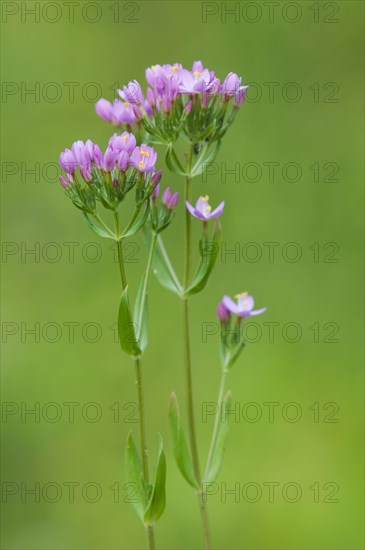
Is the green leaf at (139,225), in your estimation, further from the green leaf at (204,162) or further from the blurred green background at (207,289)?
the blurred green background at (207,289)

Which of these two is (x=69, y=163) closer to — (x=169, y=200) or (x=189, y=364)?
(x=169, y=200)

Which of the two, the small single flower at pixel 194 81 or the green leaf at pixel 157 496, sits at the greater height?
the small single flower at pixel 194 81

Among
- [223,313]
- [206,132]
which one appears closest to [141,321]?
[223,313]

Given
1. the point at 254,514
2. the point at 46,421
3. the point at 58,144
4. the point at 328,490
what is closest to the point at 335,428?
the point at 328,490

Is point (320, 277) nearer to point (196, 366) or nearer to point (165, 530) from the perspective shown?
point (196, 366)

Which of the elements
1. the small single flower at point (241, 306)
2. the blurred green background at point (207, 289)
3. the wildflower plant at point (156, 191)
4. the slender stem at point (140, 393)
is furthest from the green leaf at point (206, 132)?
the blurred green background at point (207, 289)

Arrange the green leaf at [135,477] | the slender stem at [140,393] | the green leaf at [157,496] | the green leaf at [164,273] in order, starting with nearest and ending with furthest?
the slender stem at [140,393] < the green leaf at [157,496] < the green leaf at [135,477] < the green leaf at [164,273]

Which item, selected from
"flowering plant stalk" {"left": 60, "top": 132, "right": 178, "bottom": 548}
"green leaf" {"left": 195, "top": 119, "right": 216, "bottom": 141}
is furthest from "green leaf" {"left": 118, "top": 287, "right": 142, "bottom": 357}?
"green leaf" {"left": 195, "top": 119, "right": 216, "bottom": 141}

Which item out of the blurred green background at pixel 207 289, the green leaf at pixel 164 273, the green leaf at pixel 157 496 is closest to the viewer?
the green leaf at pixel 157 496
